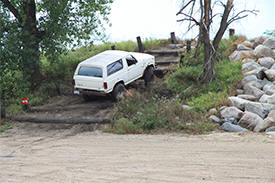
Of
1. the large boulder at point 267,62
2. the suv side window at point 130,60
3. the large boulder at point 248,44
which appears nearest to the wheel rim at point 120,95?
the suv side window at point 130,60

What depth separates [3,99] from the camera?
18062mm

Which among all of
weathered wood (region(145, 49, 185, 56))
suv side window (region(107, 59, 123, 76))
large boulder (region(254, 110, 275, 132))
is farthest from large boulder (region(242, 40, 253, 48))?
large boulder (region(254, 110, 275, 132))

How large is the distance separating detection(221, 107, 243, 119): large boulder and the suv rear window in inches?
216

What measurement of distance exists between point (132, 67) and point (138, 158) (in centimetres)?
818

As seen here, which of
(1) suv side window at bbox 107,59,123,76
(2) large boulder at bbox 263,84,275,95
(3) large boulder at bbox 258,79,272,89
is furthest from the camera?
(1) suv side window at bbox 107,59,123,76

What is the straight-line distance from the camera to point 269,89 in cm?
1466

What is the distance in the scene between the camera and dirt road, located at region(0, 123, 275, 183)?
818 centimetres

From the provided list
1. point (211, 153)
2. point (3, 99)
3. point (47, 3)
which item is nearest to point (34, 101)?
point (3, 99)

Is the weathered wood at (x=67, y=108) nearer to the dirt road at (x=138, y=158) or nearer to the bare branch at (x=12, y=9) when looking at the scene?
the dirt road at (x=138, y=158)

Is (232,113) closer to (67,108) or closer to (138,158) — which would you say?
(138,158)

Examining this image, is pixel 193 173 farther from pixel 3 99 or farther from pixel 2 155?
pixel 3 99

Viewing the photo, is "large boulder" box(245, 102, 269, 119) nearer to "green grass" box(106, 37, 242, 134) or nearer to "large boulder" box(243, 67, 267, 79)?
"green grass" box(106, 37, 242, 134)

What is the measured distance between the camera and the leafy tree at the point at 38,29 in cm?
1703

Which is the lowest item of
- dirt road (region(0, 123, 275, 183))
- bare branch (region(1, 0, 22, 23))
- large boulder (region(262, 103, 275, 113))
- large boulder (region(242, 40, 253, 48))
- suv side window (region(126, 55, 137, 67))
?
dirt road (region(0, 123, 275, 183))
